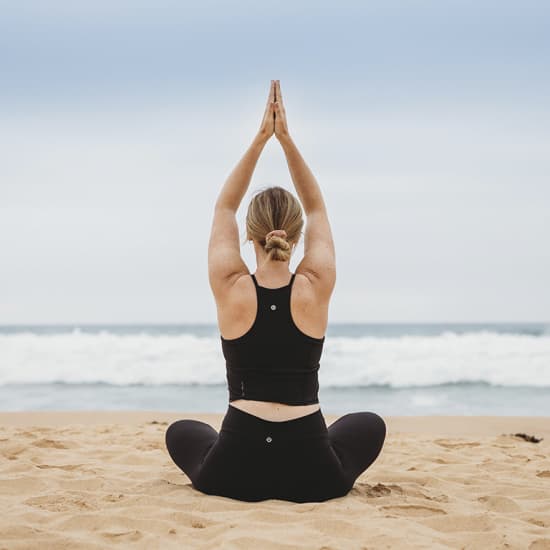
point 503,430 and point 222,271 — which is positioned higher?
point 222,271

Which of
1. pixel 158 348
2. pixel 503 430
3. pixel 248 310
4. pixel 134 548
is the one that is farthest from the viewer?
pixel 158 348

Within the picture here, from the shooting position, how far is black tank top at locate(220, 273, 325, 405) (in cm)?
307

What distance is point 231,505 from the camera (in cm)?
323

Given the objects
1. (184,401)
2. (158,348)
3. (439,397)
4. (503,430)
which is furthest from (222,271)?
(158,348)

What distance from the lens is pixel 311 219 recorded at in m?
3.43

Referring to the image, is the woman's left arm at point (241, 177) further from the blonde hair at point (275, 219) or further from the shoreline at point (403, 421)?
the shoreline at point (403, 421)

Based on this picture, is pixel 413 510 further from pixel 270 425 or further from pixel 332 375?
pixel 332 375

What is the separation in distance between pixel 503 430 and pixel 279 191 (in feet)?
16.8

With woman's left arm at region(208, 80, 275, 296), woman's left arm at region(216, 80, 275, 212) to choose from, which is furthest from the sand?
woman's left arm at region(216, 80, 275, 212)

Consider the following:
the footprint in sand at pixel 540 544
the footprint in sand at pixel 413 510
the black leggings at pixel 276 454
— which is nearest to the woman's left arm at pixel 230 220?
the black leggings at pixel 276 454

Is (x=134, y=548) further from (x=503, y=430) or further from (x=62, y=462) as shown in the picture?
(x=503, y=430)

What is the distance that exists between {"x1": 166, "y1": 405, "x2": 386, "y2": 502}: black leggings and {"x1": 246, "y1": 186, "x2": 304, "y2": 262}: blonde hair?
767 millimetres

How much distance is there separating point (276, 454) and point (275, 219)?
3.51ft

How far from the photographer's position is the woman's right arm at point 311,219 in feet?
10.5
